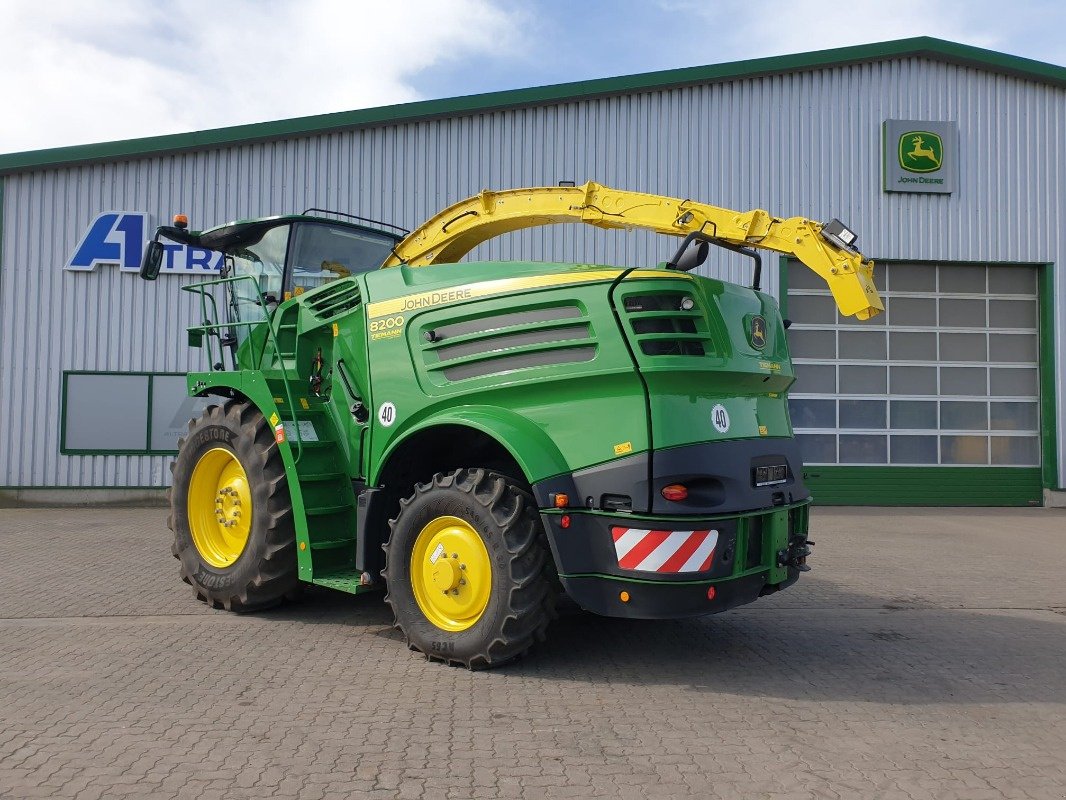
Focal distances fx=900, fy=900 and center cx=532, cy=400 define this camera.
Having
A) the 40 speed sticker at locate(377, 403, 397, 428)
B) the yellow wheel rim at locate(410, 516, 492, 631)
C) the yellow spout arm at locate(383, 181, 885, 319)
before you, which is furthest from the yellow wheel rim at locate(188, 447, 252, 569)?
the yellow spout arm at locate(383, 181, 885, 319)

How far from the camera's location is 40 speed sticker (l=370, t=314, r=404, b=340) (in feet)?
18.6

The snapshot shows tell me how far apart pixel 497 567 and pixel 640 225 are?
104 inches

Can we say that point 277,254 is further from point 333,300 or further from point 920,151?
point 920,151

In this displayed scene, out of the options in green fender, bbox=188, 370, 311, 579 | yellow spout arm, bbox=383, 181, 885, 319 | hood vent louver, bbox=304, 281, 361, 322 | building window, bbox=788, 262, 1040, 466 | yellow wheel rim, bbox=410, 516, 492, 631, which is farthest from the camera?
building window, bbox=788, 262, 1040, 466

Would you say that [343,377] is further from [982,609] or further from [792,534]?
[982,609]

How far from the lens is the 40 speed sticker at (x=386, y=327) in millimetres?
5684

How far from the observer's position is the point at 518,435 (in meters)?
4.97

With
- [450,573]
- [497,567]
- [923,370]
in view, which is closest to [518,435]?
[497,567]

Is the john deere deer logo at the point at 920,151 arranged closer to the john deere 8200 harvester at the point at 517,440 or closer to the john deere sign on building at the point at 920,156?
the john deere sign on building at the point at 920,156

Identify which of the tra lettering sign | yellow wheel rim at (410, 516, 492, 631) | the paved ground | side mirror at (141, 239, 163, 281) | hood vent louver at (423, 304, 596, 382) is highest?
the tra lettering sign

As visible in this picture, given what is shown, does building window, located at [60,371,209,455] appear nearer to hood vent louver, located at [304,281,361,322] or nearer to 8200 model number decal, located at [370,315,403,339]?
hood vent louver, located at [304,281,361,322]

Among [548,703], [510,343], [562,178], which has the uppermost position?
[562,178]

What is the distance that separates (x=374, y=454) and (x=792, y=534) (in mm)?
2670

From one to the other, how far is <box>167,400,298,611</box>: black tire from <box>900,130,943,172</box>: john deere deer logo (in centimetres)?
1260
